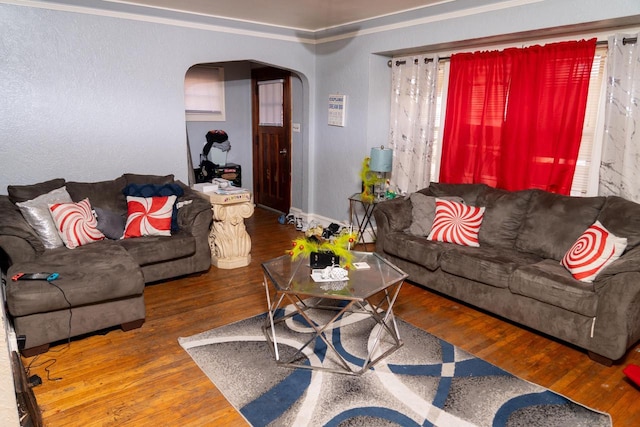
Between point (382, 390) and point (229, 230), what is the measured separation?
2353mm

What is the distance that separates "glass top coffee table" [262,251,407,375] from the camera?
2584 mm

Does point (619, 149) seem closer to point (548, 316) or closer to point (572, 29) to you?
point (572, 29)

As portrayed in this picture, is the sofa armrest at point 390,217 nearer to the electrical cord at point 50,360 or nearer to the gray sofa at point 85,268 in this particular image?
A: the gray sofa at point 85,268

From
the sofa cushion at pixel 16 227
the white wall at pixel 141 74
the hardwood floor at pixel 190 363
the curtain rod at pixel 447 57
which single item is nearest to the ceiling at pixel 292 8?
the white wall at pixel 141 74

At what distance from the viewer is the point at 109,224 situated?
12.3ft

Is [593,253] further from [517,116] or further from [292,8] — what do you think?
[292,8]

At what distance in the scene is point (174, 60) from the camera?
4.52 metres

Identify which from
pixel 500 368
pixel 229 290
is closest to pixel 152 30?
pixel 229 290

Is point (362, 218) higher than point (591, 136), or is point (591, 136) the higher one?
point (591, 136)

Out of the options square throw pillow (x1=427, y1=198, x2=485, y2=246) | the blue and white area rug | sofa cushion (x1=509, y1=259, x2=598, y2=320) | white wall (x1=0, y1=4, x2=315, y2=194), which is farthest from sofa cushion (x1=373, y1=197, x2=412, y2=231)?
white wall (x1=0, y1=4, x2=315, y2=194)

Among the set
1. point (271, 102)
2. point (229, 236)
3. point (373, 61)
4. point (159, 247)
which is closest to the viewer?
point (159, 247)

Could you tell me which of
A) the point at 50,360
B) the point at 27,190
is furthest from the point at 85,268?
the point at 27,190

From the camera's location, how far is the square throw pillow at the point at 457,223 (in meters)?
3.77

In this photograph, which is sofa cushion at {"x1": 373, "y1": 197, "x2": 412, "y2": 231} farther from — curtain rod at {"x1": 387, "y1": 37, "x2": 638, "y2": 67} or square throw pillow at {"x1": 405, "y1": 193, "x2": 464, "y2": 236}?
curtain rod at {"x1": 387, "y1": 37, "x2": 638, "y2": 67}
